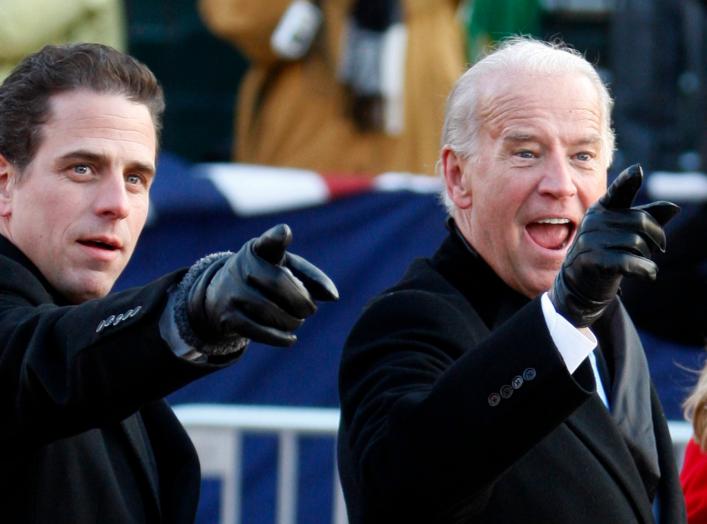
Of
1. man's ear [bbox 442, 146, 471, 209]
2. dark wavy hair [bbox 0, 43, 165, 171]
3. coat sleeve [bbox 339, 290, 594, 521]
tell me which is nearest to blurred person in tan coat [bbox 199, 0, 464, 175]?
man's ear [bbox 442, 146, 471, 209]

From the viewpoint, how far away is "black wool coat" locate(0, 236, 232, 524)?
97.0 inches

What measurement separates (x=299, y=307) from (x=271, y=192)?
12.0 feet

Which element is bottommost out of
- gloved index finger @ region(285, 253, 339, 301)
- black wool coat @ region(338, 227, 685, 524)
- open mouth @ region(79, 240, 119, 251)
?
black wool coat @ region(338, 227, 685, 524)

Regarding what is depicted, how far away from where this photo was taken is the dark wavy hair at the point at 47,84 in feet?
9.69

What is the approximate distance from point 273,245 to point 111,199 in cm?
70

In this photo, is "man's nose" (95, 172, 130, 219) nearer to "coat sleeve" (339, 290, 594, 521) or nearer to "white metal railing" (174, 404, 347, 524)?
"coat sleeve" (339, 290, 594, 521)

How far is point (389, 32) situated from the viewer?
7.41 meters

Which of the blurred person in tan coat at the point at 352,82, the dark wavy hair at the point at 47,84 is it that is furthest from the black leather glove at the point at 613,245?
the blurred person in tan coat at the point at 352,82

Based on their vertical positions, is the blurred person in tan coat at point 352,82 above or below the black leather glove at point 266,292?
below

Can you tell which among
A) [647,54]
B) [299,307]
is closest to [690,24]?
[647,54]

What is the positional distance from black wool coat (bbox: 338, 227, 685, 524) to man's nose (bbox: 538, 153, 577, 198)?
0.19m

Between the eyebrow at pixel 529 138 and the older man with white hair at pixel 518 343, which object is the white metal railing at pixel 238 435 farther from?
the eyebrow at pixel 529 138

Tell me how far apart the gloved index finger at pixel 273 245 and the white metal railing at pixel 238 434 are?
2.67m

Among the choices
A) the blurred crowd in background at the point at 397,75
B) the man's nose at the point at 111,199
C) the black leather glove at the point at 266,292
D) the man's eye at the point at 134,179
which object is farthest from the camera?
the blurred crowd in background at the point at 397,75
